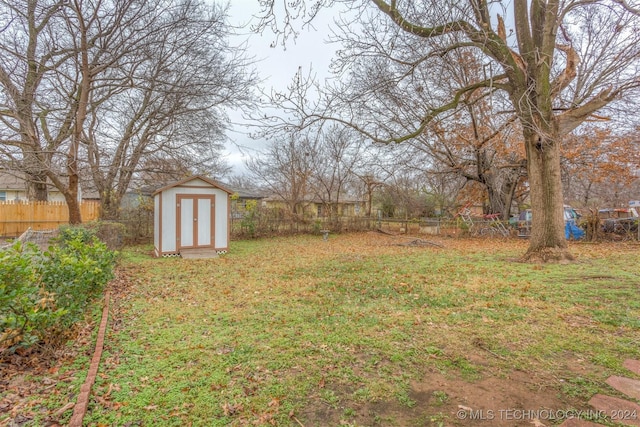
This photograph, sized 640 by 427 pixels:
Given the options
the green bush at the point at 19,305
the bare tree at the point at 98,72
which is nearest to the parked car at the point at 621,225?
the bare tree at the point at 98,72

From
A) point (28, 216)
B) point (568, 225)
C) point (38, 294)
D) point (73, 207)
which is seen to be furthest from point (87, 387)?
point (28, 216)

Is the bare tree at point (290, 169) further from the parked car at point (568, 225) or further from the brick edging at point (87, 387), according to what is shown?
the brick edging at point (87, 387)

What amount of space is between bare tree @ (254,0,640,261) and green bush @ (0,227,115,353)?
4.13m

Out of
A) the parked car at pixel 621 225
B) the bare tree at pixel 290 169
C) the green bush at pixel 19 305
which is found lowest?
the green bush at pixel 19 305

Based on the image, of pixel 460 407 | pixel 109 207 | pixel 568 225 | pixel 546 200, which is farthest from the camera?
pixel 568 225

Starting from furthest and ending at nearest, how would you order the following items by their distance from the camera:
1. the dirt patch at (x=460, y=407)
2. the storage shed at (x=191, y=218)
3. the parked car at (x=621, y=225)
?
1. the parked car at (x=621, y=225)
2. the storage shed at (x=191, y=218)
3. the dirt patch at (x=460, y=407)

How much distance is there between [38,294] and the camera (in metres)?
3.05

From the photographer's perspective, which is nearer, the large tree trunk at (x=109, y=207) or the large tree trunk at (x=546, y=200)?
the large tree trunk at (x=546, y=200)

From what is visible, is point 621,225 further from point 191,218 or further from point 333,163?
point 191,218

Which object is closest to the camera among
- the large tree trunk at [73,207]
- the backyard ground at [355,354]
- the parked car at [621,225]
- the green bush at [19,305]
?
the backyard ground at [355,354]

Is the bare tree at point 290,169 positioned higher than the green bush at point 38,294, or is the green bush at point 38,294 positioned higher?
the bare tree at point 290,169

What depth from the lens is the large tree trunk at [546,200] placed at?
7.13 metres

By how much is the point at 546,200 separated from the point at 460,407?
22.3 ft

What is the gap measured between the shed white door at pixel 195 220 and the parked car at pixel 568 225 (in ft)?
39.9
